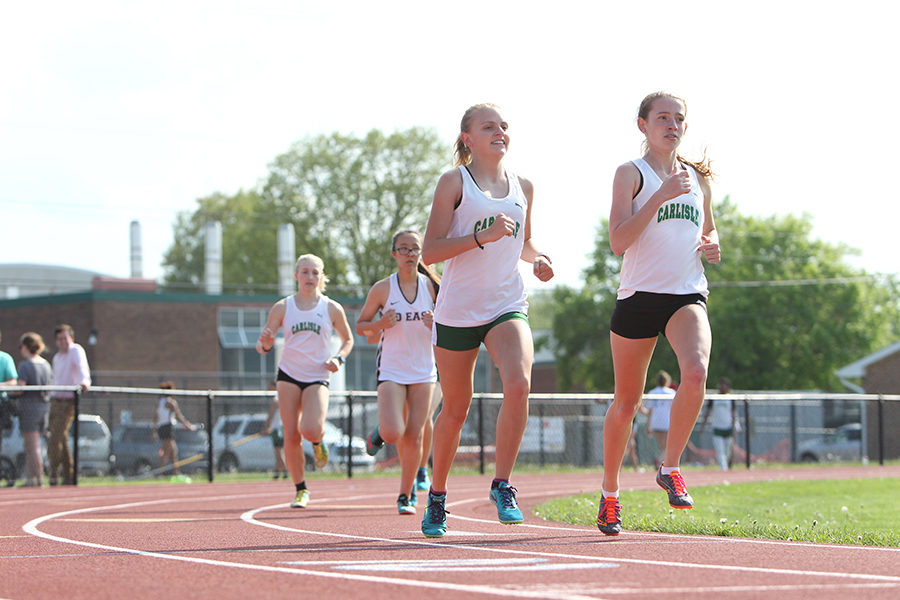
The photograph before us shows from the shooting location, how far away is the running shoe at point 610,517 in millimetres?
7273

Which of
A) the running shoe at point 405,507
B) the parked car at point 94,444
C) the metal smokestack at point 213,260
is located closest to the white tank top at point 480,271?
the running shoe at point 405,507

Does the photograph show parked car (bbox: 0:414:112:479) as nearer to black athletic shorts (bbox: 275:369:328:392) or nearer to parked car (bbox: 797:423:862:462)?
black athletic shorts (bbox: 275:369:328:392)

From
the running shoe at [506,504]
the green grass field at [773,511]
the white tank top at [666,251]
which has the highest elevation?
the white tank top at [666,251]

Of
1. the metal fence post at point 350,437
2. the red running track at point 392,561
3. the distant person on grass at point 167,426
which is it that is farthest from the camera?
the distant person on grass at point 167,426

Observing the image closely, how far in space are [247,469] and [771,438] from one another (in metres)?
16.3

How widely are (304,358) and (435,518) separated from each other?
4259mm

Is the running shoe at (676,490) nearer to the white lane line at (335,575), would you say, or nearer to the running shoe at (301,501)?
the white lane line at (335,575)

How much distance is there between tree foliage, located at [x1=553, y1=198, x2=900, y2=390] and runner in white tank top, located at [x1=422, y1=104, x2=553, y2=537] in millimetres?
57215

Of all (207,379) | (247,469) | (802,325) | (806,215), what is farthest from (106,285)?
(806,215)

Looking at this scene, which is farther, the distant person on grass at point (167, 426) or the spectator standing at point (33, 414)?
the distant person on grass at point (167, 426)

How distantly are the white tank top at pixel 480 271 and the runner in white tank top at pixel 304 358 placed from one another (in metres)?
3.87

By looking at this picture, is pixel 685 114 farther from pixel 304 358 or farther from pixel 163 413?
pixel 163 413

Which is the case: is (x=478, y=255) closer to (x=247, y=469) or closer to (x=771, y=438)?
(x=247, y=469)

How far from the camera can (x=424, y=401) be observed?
1002cm
